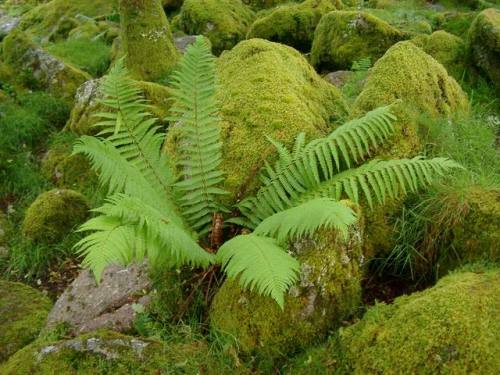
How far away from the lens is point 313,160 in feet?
11.4

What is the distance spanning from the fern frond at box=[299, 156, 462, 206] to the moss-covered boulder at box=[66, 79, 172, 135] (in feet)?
10.0

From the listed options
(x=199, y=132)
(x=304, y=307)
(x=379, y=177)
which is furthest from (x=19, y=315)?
(x=379, y=177)

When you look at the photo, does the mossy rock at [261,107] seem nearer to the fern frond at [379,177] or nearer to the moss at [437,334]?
the fern frond at [379,177]

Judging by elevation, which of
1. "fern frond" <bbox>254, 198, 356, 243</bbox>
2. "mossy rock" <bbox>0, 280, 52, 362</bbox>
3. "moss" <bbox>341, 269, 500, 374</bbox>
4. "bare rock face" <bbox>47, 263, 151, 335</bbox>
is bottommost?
"mossy rock" <bbox>0, 280, 52, 362</bbox>

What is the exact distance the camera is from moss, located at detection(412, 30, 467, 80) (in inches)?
275

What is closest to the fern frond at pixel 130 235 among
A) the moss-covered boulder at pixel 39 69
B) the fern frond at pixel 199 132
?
the fern frond at pixel 199 132

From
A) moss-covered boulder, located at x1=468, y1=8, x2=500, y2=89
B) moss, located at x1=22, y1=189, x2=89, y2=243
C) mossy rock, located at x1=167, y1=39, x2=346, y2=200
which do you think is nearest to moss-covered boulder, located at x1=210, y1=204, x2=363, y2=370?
mossy rock, located at x1=167, y1=39, x2=346, y2=200

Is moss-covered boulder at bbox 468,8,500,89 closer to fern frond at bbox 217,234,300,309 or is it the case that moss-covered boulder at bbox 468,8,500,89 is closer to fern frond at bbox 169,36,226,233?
fern frond at bbox 169,36,226,233

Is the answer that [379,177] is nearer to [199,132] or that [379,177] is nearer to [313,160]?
[313,160]

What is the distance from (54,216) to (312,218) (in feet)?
11.2

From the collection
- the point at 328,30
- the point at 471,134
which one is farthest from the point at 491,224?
the point at 328,30

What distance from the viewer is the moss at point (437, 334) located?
7.88ft

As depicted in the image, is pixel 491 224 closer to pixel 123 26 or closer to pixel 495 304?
pixel 495 304

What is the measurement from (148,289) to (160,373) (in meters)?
0.97
